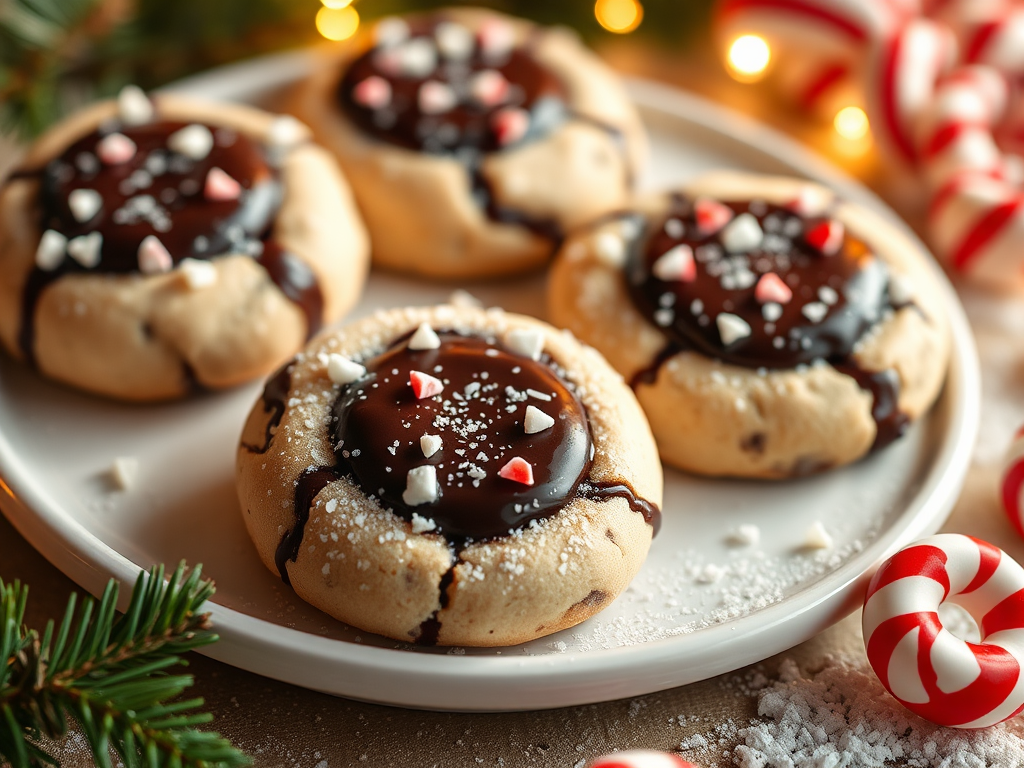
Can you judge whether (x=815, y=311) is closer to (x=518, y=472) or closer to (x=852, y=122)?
(x=518, y=472)

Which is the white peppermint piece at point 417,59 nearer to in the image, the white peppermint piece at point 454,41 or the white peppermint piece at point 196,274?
the white peppermint piece at point 454,41

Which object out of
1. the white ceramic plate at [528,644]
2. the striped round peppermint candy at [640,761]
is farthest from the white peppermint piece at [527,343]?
the striped round peppermint candy at [640,761]

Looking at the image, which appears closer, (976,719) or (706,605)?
(976,719)

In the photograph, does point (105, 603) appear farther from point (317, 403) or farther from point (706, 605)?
point (706, 605)

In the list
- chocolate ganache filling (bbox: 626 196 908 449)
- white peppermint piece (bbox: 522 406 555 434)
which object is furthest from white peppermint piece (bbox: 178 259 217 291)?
chocolate ganache filling (bbox: 626 196 908 449)

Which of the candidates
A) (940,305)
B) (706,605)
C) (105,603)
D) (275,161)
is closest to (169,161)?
(275,161)

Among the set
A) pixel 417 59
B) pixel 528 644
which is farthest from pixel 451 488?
pixel 417 59

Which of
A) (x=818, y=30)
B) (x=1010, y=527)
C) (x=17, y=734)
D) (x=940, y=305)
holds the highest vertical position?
(x=818, y=30)
